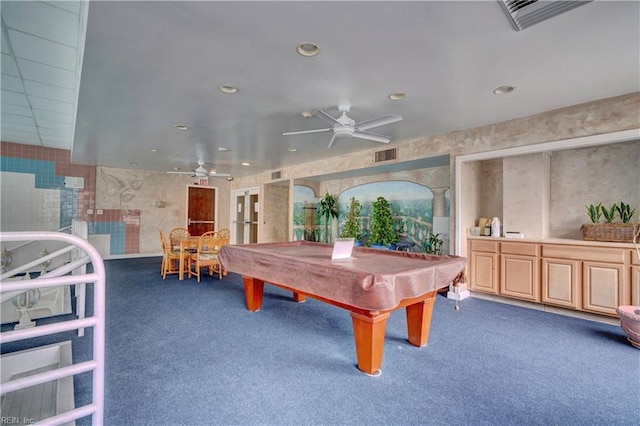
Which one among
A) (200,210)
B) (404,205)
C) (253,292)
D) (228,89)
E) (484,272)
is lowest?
(253,292)

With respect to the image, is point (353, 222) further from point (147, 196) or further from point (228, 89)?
point (147, 196)

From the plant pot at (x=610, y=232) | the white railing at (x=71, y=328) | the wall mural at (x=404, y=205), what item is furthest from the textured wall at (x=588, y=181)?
the white railing at (x=71, y=328)

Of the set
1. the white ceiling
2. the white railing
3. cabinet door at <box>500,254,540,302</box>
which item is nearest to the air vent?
the white ceiling

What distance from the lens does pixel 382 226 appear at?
6180 millimetres

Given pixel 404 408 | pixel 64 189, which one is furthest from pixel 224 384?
pixel 64 189

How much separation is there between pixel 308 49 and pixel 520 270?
3708 mm

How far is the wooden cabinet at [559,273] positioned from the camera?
3.19 meters

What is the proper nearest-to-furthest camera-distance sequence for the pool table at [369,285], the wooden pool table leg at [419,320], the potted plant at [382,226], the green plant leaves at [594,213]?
the pool table at [369,285] < the wooden pool table leg at [419,320] < the green plant leaves at [594,213] < the potted plant at [382,226]

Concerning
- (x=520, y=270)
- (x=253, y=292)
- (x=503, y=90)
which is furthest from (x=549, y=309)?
(x=253, y=292)

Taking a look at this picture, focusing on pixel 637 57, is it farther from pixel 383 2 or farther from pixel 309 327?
pixel 309 327

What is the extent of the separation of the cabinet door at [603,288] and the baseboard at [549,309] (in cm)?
14

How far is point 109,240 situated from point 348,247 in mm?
7596

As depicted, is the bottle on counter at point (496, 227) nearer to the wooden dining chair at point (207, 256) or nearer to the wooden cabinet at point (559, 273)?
the wooden cabinet at point (559, 273)

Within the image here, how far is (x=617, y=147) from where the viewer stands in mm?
3707
